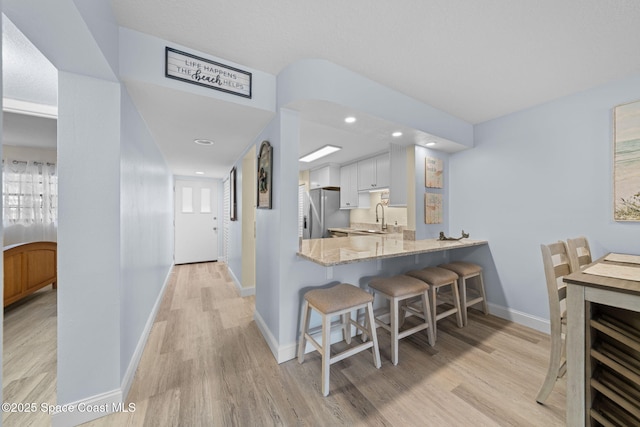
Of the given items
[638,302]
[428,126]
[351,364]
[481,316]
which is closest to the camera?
[638,302]

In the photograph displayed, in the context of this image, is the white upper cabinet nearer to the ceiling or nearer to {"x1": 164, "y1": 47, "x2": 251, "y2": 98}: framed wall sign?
the ceiling

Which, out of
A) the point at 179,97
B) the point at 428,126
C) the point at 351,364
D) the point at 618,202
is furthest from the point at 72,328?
the point at 618,202

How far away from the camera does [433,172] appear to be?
10.2 feet

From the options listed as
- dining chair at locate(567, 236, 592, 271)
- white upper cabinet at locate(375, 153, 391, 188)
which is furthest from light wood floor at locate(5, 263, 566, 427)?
white upper cabinet at locate(375, 153, 391, 188)

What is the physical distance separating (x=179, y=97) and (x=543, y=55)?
269cm

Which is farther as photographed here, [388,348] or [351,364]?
[388,348]

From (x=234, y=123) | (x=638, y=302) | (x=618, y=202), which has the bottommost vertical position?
(x=638, y=302)

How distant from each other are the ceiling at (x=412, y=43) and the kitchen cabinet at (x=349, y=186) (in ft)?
7.58

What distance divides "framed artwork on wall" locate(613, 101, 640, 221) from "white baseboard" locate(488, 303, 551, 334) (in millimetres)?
1167

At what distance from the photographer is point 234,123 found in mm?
→ 2295

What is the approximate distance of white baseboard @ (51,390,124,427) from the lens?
1.39 m

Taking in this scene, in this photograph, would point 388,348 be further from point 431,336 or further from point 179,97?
point 179,97

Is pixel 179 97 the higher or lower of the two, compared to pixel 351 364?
higher

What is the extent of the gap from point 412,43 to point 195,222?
17.8 feet
